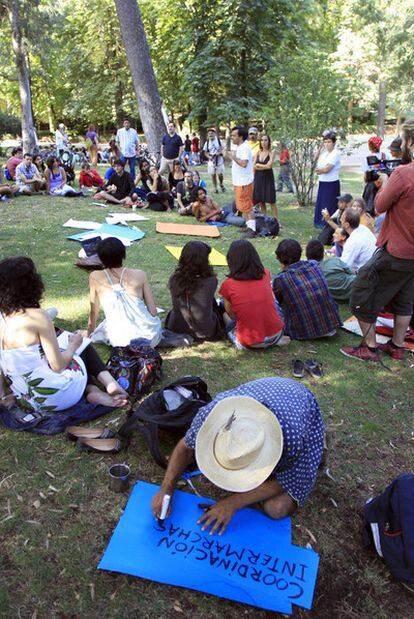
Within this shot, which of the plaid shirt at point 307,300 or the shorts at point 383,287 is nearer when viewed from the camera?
the shorts at point 383,287

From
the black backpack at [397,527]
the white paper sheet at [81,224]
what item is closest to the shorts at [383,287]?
the black backpack at [397,527]

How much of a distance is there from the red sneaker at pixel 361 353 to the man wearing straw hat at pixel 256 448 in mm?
2001

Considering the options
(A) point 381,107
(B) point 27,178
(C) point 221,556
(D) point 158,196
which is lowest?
(C) point 221,556

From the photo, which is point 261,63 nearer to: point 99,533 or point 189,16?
point 189,16

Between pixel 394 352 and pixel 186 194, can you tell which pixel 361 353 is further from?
pixel 186 194

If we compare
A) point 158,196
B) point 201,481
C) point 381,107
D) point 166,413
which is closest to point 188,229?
point 158,196

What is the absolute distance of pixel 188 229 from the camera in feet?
27.8

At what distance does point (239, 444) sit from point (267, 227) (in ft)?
21.8

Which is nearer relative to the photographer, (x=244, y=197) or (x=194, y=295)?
(x=194, y=295)

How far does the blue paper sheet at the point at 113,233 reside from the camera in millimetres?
7635

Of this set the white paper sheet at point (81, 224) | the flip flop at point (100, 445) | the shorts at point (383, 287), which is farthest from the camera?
the white paper sheet at point (81, 224)

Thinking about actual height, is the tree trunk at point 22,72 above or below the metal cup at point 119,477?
above

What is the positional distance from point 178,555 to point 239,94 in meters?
20.3

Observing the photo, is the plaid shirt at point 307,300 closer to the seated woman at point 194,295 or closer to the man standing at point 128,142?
the seated woman at point 194,295
